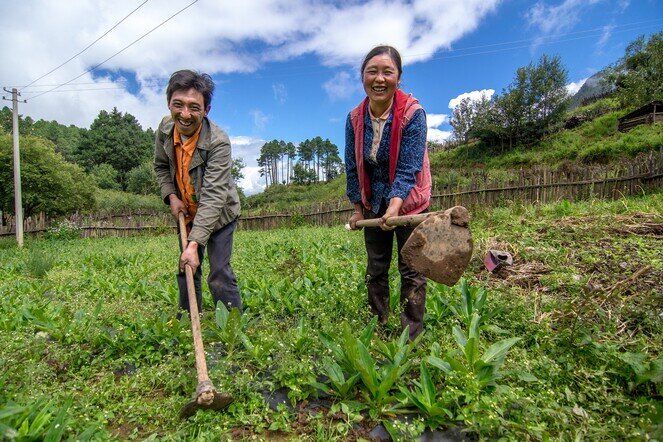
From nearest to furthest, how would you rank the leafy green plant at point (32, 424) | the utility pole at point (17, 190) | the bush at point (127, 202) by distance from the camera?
the leafy green plant at point (32, 424)
the utility pole at point (17, 190)
the bush at point (127, 202)

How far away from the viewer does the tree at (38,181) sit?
17.3m

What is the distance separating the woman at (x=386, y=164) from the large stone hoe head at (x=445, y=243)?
0.28 metres

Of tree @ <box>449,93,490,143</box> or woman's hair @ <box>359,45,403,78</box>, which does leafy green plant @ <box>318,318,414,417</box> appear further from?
tree @ <box>449,93,490,143</box>

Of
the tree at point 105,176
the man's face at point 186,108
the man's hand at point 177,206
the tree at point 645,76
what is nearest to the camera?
the man's face at point 186,108

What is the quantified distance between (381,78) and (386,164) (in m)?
0.55

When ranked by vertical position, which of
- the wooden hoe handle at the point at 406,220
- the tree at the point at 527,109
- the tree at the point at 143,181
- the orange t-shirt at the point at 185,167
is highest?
the tree at the point at 527,109

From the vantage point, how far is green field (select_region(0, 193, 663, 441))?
1.86m

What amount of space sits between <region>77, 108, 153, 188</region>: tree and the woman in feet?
195

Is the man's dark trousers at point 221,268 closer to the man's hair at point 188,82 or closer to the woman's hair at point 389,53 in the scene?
the man's hair at point 188,82

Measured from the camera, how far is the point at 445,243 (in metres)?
2.11

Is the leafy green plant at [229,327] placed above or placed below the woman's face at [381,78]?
below

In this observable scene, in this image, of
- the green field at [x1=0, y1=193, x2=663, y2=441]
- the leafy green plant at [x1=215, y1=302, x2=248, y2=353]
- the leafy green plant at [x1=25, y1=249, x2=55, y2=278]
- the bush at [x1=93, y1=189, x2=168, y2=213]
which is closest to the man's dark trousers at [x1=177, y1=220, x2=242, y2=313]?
the leafy green plant at [x1=215, y1=302, x2=248, y2=353]

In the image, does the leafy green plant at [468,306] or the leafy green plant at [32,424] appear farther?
the leafy green plant at [468,306]

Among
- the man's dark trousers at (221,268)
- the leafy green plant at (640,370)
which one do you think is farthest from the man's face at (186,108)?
the leafy green plant at (640,370)
